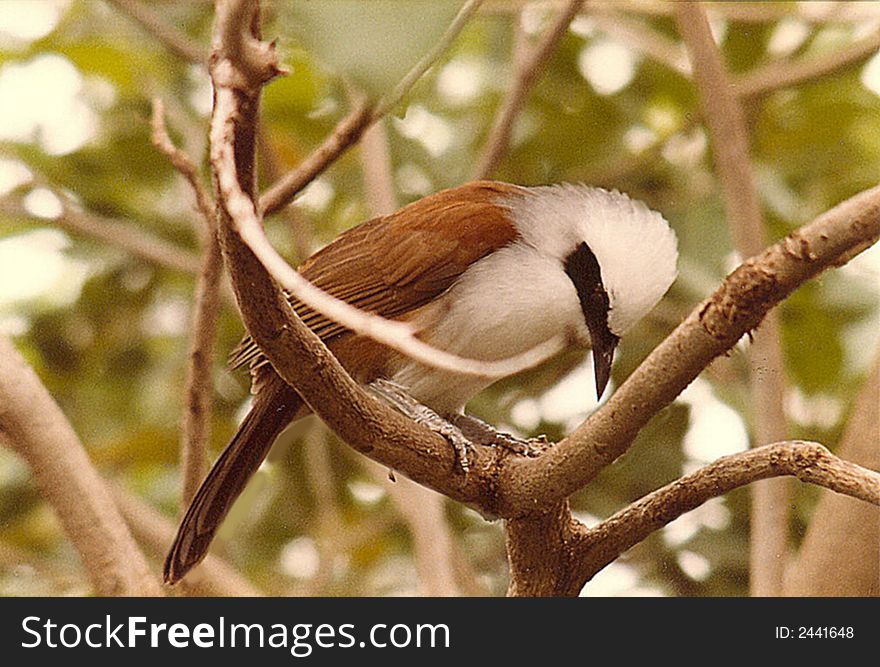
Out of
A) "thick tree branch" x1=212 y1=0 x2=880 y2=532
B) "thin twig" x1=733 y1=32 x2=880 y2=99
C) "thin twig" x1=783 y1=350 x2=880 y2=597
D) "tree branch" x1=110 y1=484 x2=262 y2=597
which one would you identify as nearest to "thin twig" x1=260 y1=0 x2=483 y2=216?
"thick tree branch" x1=212 y1=0 x2=880 y2=532

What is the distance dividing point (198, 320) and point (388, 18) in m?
0.85

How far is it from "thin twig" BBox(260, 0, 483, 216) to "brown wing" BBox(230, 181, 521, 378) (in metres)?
0.14

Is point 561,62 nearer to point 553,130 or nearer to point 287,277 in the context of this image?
point 553,130

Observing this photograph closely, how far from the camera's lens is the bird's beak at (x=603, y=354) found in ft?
5.30

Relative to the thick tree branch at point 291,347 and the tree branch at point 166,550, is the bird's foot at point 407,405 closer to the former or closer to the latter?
the thick tree branch at point 291,347

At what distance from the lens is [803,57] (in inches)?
96.5

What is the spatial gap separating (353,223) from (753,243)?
0.92 m

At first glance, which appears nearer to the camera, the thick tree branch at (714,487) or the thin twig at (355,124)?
the thin twig at (355,124)

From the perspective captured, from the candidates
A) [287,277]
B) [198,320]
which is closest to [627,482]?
[198,320]

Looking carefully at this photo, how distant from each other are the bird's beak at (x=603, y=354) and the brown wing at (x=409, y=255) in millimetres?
203

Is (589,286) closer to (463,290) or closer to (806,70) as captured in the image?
(463,290)

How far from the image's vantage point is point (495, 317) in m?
1.65

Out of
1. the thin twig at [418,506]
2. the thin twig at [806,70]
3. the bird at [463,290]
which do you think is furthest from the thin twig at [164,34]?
the thin twig at [806,70]

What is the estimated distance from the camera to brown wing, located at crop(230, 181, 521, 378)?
1.67m
